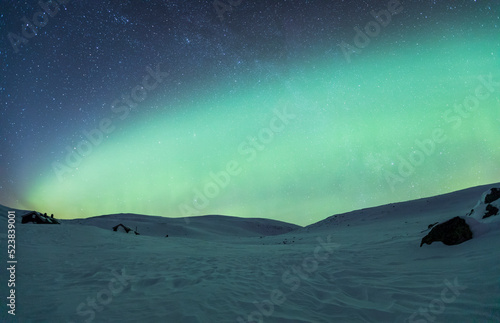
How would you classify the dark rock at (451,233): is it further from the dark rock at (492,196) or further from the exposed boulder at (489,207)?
the dark rock at (492,196)

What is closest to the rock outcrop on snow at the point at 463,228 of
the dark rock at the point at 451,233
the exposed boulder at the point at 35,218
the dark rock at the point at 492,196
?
the dark rock at the point at 451,233

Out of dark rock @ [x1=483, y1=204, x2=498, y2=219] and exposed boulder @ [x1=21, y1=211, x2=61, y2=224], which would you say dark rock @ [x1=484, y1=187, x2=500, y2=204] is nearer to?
dark rock @ [x1=483, y1=204, x2=498, y2=219]

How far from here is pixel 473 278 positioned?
4.98 m

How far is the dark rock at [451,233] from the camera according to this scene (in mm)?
7848

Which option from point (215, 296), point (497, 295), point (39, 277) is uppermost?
A: point (39, 277)

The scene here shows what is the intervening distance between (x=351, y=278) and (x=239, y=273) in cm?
249

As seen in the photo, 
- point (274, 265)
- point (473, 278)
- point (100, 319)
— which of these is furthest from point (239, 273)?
point (473, 278)

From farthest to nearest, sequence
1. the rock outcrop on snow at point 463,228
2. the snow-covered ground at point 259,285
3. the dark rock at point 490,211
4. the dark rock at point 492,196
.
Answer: the dark rock at point 492,196
the dark rock at point 490,211
the rock outcrop on snow at point 463,228
the snow-covered ground at point 259,285

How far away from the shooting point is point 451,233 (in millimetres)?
8070

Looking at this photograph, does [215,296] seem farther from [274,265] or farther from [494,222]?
[494,222]

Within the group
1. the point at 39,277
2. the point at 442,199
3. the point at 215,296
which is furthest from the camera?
the point at 442,199

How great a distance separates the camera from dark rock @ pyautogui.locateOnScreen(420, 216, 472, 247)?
25.7 feet

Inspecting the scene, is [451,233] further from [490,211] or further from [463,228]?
[490,211]

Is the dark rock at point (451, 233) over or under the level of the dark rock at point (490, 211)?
under
